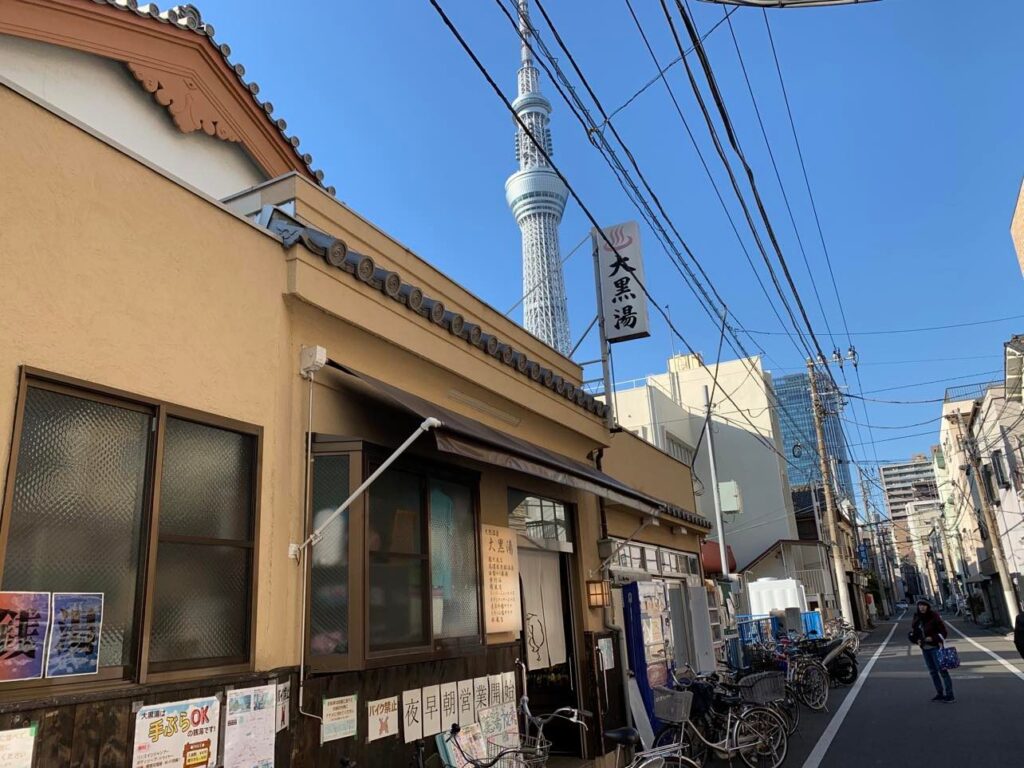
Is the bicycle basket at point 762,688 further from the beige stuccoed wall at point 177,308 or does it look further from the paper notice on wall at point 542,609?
the beige stuccoed wall at point 177,308

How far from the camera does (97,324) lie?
4324 mm

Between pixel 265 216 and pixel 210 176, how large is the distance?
4.33 m

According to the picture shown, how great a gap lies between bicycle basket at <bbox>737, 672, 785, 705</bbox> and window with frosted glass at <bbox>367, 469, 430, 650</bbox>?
18.9ft

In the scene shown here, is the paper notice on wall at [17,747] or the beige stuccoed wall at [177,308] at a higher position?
the beige stuccoed wall at [177,308]

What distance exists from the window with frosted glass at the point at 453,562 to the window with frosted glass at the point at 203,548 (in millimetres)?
2095

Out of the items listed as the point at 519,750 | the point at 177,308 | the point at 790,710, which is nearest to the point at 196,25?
the point at 177,308

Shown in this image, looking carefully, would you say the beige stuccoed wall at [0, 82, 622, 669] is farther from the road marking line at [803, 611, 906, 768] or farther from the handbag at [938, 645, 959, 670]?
the handbag at [938, 645, 959, 670]

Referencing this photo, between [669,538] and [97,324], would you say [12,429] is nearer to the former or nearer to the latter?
[97,324]

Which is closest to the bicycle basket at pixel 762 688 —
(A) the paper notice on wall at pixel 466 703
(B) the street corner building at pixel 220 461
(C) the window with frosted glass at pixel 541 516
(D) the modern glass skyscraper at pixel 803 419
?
(B) the street corner building at pixel 220 461

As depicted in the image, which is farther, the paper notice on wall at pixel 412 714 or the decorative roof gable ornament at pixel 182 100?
the decorative roof gable ornament at pixel 182 100

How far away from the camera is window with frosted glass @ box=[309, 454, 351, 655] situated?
5535 mm

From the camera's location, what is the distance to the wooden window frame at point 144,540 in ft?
12.3

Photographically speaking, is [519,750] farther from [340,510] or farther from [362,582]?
[340,510]

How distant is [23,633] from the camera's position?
371 cm
